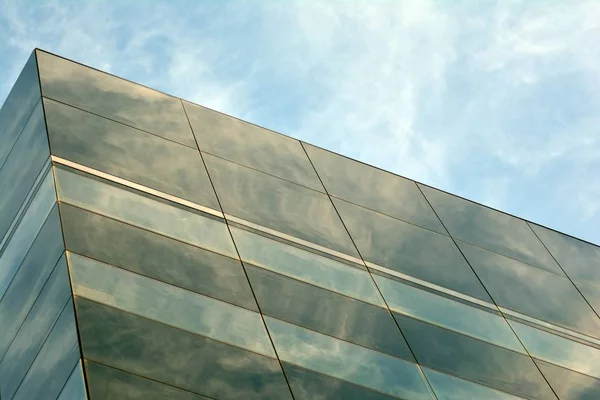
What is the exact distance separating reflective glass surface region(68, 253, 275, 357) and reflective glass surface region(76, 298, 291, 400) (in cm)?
18

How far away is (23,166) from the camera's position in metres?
16.8

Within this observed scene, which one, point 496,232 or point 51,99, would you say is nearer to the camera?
point 51,99

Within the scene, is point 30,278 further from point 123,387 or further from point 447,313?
point 447,313

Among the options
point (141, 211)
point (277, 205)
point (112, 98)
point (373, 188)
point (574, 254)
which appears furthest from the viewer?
point (574, 254)

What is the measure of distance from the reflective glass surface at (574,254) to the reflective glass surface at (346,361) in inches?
328

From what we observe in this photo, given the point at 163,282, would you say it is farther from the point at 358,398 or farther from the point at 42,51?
the point at 42,51

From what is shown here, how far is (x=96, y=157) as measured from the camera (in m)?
16.1

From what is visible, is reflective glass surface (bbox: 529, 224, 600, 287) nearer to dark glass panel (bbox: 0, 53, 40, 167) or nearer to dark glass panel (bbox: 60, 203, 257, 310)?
dark glass panel (bbox: 60, 203, 257, 310)

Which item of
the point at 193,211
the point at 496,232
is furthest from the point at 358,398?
the point at 496,232

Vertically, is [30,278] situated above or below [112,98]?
below

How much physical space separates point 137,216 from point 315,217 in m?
4.53

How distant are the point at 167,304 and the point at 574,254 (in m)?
13.0

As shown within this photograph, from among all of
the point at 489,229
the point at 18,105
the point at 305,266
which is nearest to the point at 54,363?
the point at 305,266

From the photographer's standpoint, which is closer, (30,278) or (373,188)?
(30,278)
